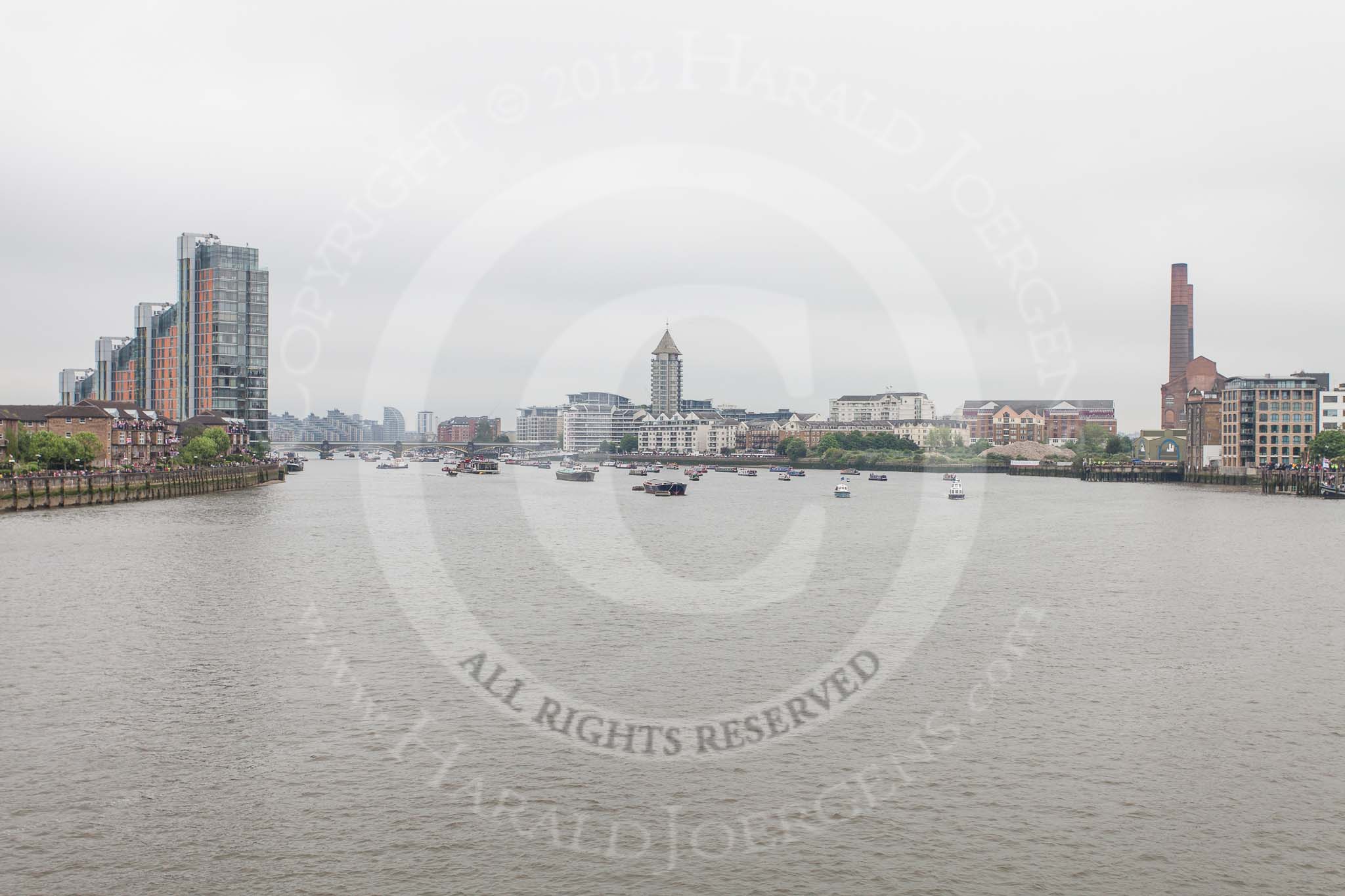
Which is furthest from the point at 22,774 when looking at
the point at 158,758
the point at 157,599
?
the point at 157,599

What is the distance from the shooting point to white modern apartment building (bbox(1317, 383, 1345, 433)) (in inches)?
4793

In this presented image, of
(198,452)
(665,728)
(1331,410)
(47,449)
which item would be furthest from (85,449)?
(1331,410)

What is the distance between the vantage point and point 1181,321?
18338 cm

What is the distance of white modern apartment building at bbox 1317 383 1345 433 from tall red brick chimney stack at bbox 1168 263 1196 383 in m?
61.2

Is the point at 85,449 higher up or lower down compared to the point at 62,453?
higher up

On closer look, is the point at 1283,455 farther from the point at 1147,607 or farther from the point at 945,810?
the point at 945,810

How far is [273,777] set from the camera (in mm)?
16953

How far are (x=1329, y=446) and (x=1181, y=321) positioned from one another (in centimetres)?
7904

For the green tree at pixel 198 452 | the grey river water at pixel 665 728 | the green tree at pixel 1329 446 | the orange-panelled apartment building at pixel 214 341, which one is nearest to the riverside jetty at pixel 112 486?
the green tree at pixel 198 452

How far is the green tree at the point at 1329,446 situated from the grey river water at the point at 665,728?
7880 cm

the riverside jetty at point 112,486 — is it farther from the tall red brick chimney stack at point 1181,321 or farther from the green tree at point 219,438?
the tall red brick chimney stack at point 1181,321

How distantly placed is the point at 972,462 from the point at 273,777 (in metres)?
177

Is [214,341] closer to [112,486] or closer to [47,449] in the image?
[47,449]

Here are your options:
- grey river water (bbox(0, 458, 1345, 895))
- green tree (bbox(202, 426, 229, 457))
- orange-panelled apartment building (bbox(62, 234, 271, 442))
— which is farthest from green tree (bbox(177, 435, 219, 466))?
grey river water (bbox(0, 458, 1345, 895))
